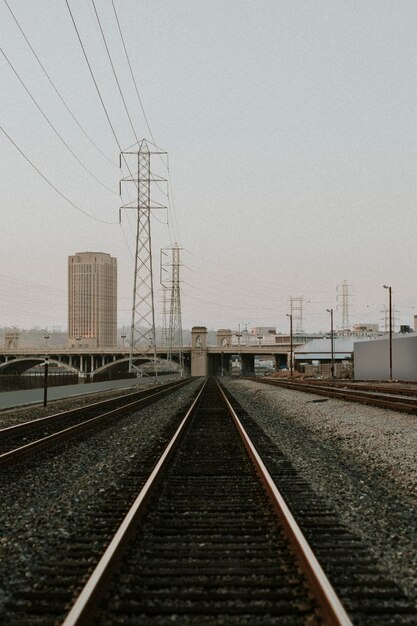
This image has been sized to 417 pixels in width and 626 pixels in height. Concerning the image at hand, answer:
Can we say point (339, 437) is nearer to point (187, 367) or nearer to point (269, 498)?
point (269, 498)

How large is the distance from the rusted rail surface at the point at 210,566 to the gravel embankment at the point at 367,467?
0.97 metres

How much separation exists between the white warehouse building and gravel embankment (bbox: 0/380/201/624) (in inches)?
1665

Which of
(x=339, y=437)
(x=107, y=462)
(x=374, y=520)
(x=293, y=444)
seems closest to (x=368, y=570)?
(x=374, y=520)

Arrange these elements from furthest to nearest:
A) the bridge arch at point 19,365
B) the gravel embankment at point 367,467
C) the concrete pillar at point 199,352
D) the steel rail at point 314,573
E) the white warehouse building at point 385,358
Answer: the concrete pillar at point 199,352 < the bridge arch at point 19,365 < the white warehouse building at point 385,358 < the gravel embankment at point 367,467 < the steel rail at point 314,573

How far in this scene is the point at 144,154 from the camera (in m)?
55.2

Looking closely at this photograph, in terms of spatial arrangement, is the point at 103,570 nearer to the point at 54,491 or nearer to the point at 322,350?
the point at 54,491

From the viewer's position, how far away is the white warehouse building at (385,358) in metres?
54.2

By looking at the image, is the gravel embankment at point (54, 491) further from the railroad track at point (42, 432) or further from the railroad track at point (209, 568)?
the railroad track at point (42, 432)

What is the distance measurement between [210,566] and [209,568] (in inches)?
3.0

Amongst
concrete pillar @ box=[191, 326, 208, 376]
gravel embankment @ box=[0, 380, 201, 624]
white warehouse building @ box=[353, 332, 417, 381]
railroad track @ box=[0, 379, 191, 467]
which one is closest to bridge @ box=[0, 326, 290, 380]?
concrete pillar @ box=[191, 326, 208, 376]

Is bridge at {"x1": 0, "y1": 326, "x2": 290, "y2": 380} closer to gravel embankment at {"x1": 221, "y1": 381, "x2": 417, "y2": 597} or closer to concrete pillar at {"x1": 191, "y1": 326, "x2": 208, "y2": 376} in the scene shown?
concrete pillar at {"x1": 191, "y1": 326, "x2": 208, "y2": 376}

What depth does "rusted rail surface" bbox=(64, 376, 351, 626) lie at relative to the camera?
4.38 m

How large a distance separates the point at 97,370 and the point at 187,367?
149ft

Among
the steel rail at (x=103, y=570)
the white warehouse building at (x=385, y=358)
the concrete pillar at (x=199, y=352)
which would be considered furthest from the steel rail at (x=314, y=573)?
the concrete pillar at (x=199, y=352)
